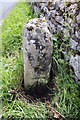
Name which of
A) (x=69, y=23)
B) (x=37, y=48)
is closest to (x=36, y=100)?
(x=37, y=48)

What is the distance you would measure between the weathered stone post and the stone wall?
0.91 feet

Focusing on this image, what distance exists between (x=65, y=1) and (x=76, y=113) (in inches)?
60.1

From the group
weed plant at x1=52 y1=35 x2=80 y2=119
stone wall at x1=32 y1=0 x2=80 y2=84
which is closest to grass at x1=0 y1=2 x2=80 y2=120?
weed plant at x1=52 y1=35 x2=80 y2=119

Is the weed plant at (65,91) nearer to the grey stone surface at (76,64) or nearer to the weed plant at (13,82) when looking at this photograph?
the grey stone surface at (76,64)

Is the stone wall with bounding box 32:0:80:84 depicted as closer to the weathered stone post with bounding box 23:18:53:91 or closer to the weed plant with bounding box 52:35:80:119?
the weed plant with bounding box 52:35:80:119

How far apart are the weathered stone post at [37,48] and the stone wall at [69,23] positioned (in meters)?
0.28

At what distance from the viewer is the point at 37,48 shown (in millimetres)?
2527

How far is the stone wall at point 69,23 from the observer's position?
252 centimetres

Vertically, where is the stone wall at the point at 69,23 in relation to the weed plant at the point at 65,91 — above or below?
above

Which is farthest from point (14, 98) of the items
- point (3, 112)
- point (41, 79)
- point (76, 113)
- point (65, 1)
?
point (65, 1)

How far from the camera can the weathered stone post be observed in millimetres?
2514

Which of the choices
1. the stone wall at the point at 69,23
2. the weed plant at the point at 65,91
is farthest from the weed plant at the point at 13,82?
the stone wall at the point at 69,23

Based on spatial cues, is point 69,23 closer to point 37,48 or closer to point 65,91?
point 37,48

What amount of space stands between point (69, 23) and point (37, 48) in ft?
1.78
